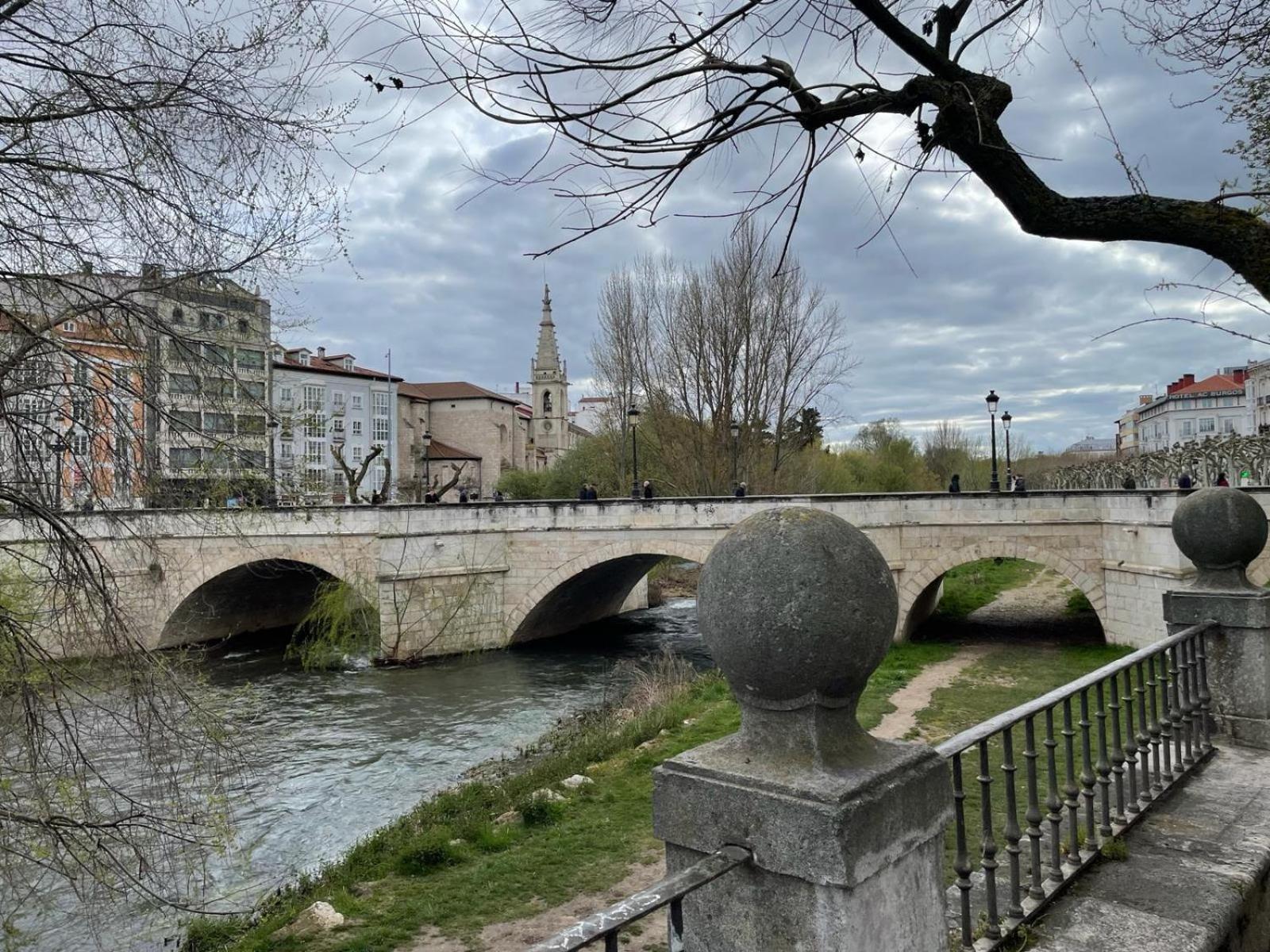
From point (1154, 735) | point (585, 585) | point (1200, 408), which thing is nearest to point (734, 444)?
point (585, 585)

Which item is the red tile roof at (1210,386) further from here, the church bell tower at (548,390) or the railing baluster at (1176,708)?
the railing baluster at (1176,708)

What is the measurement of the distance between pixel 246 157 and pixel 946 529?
17.6 meters

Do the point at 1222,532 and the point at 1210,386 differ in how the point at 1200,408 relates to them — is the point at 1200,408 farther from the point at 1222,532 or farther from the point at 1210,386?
the point at 1222,532

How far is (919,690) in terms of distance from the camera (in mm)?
13711

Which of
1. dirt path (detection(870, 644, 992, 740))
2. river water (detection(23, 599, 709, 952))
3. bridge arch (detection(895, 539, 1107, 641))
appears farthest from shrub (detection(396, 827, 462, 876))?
bridge arch (detection(895, 539, 1107, 641))

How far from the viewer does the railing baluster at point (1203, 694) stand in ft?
15.5

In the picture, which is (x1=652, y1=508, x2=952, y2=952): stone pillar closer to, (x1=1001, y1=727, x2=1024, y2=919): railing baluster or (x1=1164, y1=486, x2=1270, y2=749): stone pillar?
(x1=1001, y1=727, x2=1024, y2=919): railing baluster

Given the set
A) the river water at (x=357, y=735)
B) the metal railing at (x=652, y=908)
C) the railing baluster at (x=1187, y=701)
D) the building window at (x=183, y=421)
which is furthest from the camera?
the river water at (x=357, y=735)

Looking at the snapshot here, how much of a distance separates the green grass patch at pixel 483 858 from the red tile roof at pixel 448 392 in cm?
5858

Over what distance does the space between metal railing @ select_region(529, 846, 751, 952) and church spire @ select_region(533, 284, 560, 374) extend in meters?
66.4

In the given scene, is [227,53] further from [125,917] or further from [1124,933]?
[125,917]

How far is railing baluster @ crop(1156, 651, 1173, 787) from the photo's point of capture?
4.20 meters

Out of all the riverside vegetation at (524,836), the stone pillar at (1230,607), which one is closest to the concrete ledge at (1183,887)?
the stone pillar at (1230,607)

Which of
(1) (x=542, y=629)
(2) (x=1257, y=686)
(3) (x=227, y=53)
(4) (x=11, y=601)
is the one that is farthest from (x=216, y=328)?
(1) (x=542, y=629)
